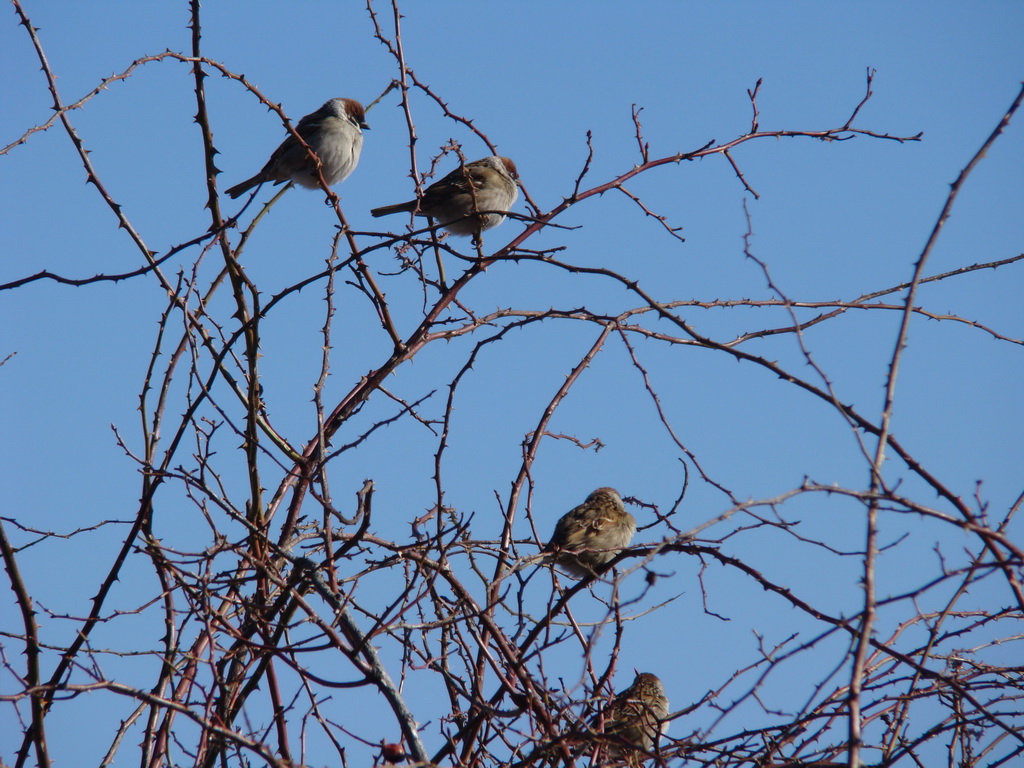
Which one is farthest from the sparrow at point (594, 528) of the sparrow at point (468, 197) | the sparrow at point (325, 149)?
the sparrow at point (325, 149)

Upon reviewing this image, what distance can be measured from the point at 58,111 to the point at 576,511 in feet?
12.5

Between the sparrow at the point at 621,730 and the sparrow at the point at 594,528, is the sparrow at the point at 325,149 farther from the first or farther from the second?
the sparrow at the point at 621,730

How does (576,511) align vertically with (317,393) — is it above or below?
above

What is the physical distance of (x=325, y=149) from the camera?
730 cm

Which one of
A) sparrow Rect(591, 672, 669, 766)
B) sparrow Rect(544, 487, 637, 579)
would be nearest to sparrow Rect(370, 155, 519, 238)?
sparrow Rect(544, 487, 637, 579)

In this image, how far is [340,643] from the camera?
262cm

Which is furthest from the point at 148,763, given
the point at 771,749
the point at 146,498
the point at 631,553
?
the point at 771,749

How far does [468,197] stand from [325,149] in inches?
42.0

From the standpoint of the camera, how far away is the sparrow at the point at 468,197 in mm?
7105

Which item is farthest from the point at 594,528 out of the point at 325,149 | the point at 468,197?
the point at 325,149

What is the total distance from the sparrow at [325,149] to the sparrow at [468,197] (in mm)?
463

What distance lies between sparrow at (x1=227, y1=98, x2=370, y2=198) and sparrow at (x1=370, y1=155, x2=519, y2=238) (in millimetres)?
463

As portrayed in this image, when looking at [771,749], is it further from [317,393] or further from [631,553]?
[317,393]

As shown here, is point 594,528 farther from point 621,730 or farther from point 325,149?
point 325,149
